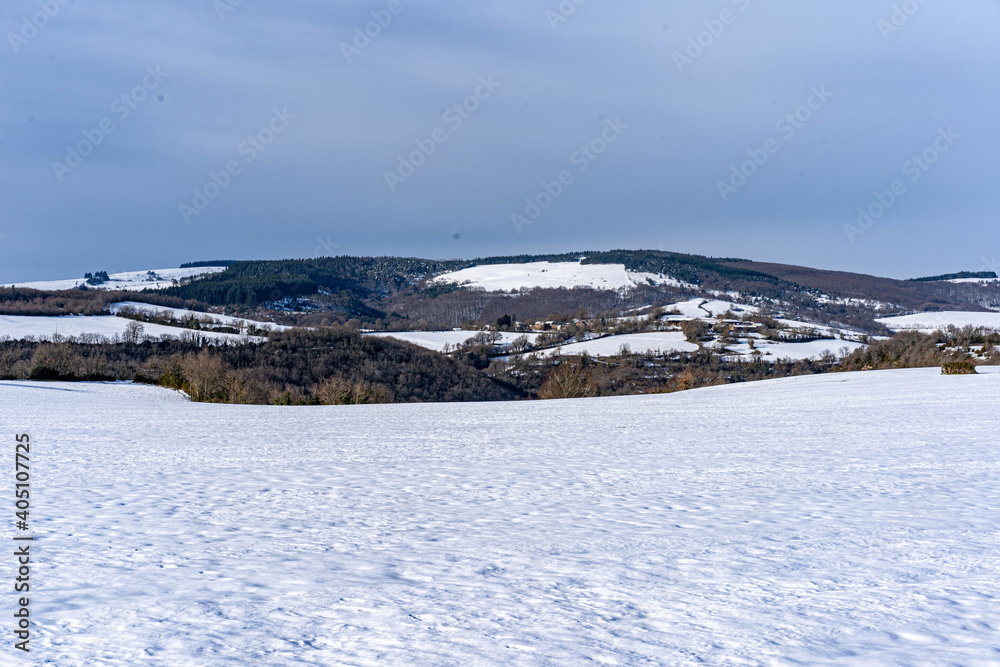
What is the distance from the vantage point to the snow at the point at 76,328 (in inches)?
2416

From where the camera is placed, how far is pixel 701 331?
8775 centimetres

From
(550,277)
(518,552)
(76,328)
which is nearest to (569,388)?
(518,552)

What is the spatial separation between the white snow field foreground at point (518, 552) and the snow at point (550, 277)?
136 m

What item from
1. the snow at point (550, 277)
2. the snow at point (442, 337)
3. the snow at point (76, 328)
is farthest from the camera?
the snow at point (550, 277)

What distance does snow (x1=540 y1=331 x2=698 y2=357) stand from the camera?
77.2 m

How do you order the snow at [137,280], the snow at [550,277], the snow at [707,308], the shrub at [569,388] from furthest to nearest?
the snow at [550,277], the snow at [137,280], the snow at [707,308], the shrub at [569,388]

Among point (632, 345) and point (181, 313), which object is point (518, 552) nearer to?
point (632, 345)

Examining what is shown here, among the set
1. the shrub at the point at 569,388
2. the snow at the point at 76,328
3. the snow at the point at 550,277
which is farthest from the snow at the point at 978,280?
the snow at the point at 76,328

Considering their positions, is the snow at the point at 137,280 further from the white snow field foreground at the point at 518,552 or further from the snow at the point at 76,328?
the white snow field foreground at the point at 518,552

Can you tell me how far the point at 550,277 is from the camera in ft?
547

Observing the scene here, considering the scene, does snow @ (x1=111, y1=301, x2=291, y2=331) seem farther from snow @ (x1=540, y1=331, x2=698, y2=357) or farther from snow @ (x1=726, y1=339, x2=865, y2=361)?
snow @ (x1=726, y1=339, x2=865, y2=361)

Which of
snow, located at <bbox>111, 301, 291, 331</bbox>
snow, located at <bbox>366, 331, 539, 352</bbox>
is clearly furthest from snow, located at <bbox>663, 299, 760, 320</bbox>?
snow, located at <bbox>111, 301, 291, 331</bbox>

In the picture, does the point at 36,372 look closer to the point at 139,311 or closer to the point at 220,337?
the point at 220,337

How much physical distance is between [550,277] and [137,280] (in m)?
91.4
